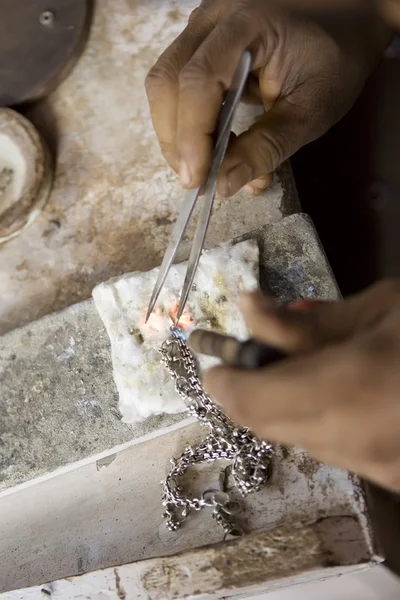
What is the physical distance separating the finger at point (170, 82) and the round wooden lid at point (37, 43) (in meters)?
0.57

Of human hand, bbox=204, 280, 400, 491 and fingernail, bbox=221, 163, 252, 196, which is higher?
fingernail, bbox=221, 163, 252, 196

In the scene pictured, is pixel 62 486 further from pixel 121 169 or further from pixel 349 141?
pixel 349 141

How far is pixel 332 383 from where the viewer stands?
1.69ft

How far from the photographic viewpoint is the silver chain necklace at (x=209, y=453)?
112 cm

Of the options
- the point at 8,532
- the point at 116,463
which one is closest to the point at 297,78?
the point at 116,463

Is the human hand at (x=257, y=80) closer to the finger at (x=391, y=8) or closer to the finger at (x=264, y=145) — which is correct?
the finger at (x=264, y=145)

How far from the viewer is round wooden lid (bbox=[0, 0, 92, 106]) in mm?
1633

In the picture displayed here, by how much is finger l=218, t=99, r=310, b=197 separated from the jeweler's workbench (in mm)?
177

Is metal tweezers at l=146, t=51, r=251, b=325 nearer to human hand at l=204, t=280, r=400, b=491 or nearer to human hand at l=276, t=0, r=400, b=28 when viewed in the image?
human hand at l=276, t=0, r=400, b=28

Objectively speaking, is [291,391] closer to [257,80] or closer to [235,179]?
[235,179]

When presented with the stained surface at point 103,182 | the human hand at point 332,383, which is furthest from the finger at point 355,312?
the stained surface at point 103,182

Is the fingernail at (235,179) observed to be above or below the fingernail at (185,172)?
below

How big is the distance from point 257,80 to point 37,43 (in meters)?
0.78

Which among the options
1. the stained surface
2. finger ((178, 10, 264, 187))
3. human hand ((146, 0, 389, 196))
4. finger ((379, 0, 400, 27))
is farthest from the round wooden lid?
finger ((379, 0, 400, 27))
